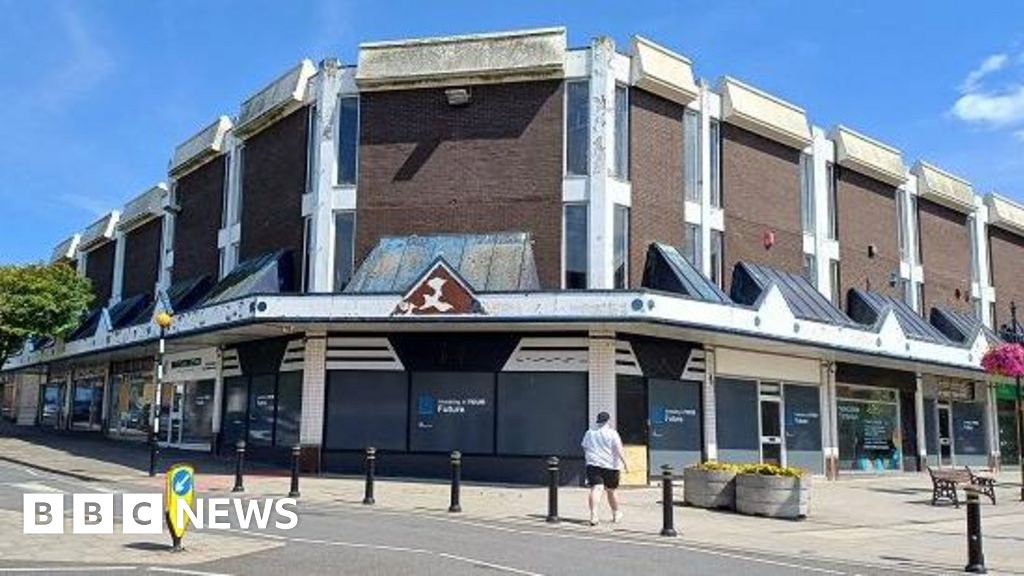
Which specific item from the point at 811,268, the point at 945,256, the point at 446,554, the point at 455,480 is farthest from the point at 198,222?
the point at 945,256

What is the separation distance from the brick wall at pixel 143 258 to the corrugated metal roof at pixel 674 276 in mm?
20251

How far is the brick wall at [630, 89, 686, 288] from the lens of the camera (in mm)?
24688

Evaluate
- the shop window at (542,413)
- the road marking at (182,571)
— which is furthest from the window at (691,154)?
the road marking at (182,571)

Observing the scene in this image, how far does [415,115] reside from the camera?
83.0 ft

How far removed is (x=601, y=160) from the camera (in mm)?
23953

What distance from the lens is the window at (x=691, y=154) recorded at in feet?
86.9

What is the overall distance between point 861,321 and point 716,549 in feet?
64.1

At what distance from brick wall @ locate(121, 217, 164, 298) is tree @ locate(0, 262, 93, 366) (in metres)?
1.93

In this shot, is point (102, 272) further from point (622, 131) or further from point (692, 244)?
point (692, 244)

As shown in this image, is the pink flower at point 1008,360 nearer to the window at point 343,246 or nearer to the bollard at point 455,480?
the bollard at point 455,480

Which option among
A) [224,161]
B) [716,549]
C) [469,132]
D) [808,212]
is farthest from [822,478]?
[224,161]

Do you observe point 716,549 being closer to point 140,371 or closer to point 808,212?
point 808,212

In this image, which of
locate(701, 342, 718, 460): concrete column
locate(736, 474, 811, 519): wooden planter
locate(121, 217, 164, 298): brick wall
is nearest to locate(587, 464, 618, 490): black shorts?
locate(736, 474, 811, 519): wooden planter

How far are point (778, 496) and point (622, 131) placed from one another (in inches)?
431
